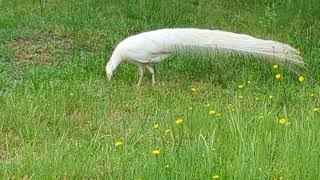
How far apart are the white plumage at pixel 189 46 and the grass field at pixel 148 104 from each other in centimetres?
26

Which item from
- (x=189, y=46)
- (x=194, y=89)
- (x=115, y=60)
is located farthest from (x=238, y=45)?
(x=115, y=60)

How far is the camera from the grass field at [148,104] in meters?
4.36

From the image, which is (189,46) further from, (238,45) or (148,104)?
(148,104)

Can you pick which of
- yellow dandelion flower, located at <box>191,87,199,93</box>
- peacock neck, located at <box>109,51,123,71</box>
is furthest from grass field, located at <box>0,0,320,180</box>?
peacock neck, located at <box>109,51,123,71</box>

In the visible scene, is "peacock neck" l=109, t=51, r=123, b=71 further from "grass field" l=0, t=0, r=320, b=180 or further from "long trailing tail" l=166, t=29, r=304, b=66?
"long trailing tail" l=166, t=29, r=304, b=66

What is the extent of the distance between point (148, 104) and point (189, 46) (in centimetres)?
99

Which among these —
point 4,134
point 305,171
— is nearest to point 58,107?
point 4,134

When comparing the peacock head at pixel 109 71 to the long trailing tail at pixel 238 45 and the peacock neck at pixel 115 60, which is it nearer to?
the peacock neck at pixel 115 60

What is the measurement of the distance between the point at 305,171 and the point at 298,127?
74 centimetres

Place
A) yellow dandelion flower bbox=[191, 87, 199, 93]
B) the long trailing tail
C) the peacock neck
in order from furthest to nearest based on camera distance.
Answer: the peacock neck < the long trailing tail < yellow dandelion flower bbox=[191, 87, 199, 93]

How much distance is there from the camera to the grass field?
436 cm

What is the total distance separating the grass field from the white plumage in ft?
0.85

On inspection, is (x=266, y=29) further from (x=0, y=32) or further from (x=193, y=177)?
(x=193, y=177)

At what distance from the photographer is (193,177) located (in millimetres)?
4062
